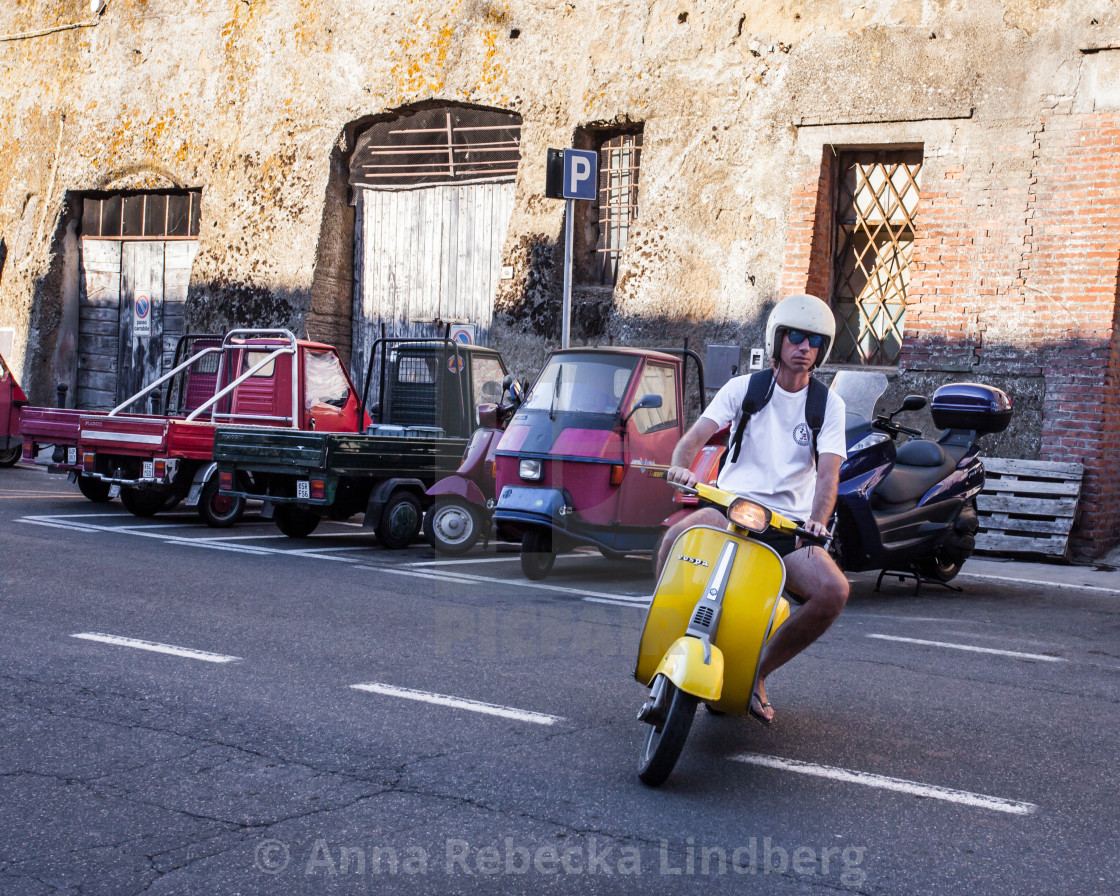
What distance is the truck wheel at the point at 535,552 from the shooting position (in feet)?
31.1

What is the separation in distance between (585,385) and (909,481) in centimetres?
248

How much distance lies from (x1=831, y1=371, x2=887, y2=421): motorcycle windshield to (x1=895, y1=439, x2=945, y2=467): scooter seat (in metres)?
0.37

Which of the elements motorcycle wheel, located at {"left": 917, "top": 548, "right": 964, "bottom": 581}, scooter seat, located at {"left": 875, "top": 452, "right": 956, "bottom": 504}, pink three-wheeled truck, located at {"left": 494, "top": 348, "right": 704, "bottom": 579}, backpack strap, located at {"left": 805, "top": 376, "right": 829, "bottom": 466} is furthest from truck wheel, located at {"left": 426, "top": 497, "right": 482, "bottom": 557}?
backpack strap, located at {"left": 805, "top": 376, "right": 829, "bottom": 466}

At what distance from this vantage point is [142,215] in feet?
69.2

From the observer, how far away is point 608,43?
51.8 feet

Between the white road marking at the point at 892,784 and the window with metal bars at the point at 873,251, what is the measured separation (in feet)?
31.1

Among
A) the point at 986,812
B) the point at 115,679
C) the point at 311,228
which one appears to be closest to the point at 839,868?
the point at 986,812

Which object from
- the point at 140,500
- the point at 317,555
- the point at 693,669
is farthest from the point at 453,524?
the point at 693,669

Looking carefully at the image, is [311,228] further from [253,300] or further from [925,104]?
[925,104]

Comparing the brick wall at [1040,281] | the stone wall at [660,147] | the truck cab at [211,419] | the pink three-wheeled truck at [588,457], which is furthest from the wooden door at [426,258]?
the pink three-wheeled truck at [588,457]

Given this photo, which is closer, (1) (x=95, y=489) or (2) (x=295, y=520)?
(2) (x=295, y=520)

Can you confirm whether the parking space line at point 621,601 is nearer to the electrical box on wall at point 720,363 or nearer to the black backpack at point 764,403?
the black backpack at point 764,403

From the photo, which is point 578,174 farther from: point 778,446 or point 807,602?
point 807,602

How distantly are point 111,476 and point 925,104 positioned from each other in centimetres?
887
